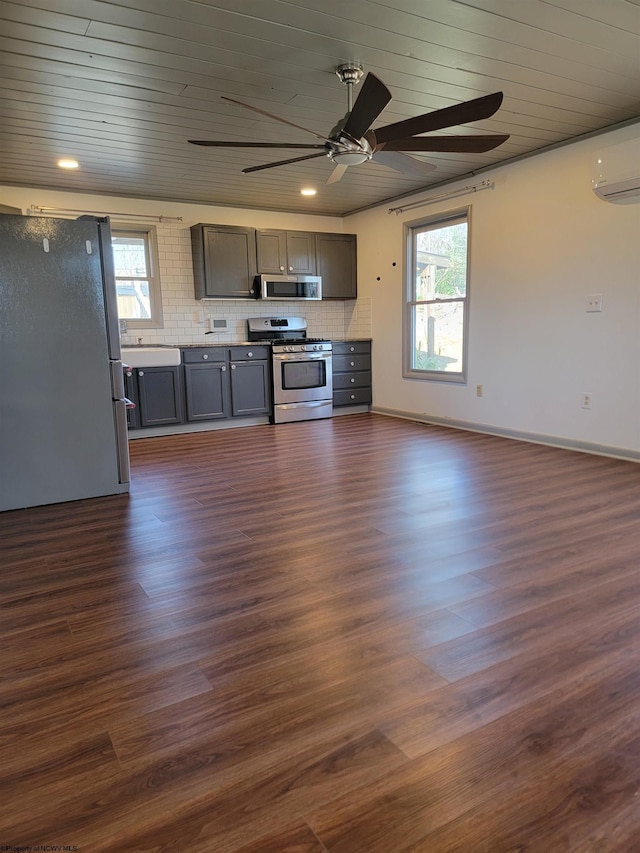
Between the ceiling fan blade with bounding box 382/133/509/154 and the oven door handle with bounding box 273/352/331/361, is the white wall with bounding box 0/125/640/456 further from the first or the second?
the ceiling fan blade with bounding box 382/133/509/154

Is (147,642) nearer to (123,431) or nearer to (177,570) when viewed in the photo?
(177,570)

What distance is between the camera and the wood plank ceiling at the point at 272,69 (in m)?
2.56

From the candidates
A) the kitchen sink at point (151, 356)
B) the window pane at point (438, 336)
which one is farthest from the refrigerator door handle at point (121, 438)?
the window pane at point (438, 336)

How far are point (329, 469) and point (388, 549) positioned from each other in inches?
63.3

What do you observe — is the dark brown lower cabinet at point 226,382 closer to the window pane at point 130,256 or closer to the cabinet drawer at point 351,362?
the cabinet drawer at point 351,362

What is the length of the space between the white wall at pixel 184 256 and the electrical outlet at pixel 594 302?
10.1ft

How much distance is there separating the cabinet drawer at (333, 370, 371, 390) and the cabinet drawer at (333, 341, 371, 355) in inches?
10.5

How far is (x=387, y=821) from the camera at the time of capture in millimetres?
1205

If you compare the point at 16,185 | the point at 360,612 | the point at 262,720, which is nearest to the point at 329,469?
the point at 360,612

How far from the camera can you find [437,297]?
5996mm

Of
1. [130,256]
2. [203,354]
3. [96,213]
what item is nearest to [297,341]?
[203,354]

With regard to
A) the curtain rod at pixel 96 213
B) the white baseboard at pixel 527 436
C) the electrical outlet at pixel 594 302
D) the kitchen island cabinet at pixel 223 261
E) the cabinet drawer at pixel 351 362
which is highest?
the curtain rod at pixel 96 213

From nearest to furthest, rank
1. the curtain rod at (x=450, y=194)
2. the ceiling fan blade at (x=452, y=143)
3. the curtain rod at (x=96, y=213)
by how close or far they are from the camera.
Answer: the ceiling fan blade at (x=452, y=143) < the curtain rod at (x=450, y=194) < the curtain rod at (x=96, y=213)

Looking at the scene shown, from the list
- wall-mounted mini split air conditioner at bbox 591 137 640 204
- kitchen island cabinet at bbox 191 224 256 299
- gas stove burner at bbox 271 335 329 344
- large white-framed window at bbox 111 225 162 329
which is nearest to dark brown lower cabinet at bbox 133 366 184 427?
large white-framed window at bbox 111 225 162 329
